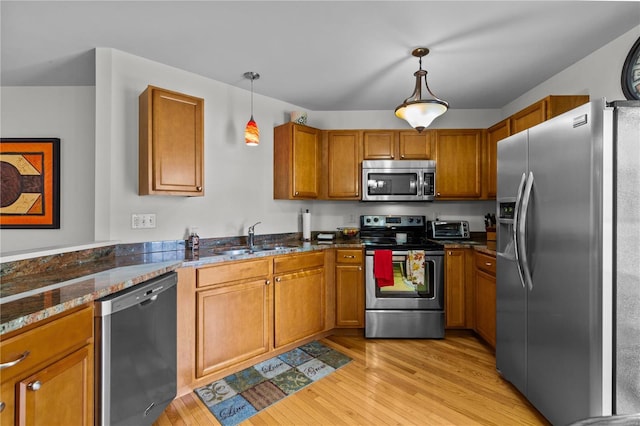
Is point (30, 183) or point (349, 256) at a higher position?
point (30, 183)

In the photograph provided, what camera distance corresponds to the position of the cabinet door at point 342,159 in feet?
11.4

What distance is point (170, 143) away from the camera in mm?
2254

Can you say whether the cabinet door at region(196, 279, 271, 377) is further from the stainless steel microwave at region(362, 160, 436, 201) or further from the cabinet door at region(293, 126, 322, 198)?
the stainless steel microwave at region(362, 160, 436, 201)

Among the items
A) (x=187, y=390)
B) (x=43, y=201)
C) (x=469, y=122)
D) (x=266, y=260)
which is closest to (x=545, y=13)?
(x=469, y=122)

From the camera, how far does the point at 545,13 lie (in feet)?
6.01

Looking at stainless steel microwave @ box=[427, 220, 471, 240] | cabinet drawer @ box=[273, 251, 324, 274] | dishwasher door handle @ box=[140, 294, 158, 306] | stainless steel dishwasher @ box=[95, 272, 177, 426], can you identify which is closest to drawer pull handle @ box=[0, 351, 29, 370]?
stainless steel dishwasher @ box=[95, 272, 177, 426]

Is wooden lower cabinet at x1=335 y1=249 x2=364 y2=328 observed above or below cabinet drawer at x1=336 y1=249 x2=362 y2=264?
below

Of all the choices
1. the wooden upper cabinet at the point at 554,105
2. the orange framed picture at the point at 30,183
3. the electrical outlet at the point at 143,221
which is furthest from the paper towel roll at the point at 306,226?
the orange framed picture at the point at 30,183

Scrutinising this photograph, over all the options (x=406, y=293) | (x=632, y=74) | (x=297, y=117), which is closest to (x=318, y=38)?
(x=297, y=117)

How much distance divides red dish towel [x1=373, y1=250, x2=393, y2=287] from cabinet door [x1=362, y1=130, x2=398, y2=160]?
3.83ft

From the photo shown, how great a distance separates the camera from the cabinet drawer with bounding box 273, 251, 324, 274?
259 centimetres

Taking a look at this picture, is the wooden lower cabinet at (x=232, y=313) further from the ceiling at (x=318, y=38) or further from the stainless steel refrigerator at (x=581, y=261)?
the stainless steel refrigerator at (x=581, y=261)

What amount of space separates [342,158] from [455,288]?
184 cm

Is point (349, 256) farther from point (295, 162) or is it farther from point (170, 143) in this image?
point (170, 143)
